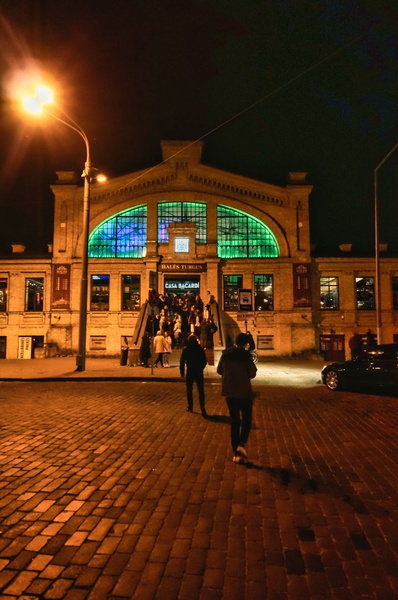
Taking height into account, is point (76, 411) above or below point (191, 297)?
below

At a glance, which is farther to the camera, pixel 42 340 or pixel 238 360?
pixel 42 340

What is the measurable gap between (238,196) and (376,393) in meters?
19.5

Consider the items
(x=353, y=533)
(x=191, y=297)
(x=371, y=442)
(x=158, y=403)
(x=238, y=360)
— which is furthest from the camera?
(x=191, y=297)

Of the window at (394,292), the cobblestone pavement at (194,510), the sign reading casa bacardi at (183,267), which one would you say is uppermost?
the sign reading casa bacardi at (183,267)

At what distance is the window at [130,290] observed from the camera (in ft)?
93.2

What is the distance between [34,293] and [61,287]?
2.57 metres

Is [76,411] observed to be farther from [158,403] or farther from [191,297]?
[191,297]

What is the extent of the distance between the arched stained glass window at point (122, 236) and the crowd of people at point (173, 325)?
15.7ft

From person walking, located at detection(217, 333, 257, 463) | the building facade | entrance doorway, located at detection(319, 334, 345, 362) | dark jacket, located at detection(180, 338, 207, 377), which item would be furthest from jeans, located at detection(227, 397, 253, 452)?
entrance doorway, located at detection(319, 334, 345, 362)

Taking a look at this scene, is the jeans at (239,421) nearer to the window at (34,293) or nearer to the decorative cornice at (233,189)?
the decorative cornice at (233,189)

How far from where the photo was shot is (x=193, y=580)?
302 centimetres

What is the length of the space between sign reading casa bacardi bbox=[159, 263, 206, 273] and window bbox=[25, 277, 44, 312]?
8.90m

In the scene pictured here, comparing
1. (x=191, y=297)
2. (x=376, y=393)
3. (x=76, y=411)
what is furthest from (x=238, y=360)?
(x=191, y=297)

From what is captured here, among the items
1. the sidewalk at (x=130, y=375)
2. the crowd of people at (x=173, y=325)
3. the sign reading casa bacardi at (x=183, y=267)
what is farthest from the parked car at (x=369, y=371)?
the sign reading casa bacardi at (x=183, y=267)
